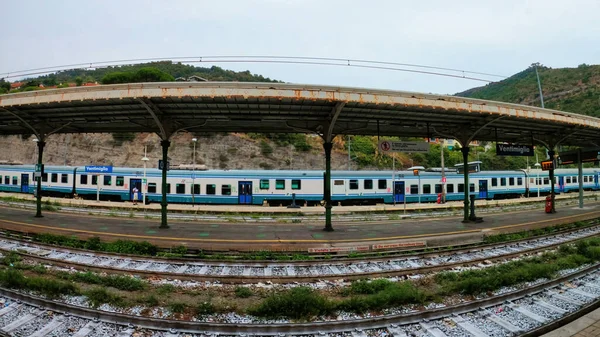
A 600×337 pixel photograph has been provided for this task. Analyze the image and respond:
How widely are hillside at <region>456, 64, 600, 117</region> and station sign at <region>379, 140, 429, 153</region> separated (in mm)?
68118

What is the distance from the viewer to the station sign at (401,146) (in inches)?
532

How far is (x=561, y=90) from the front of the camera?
8094 centimetres

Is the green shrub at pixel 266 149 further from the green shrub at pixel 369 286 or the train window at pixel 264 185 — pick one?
the green shrub at pixel 369 286

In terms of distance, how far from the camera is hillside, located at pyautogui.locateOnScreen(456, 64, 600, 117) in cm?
7100

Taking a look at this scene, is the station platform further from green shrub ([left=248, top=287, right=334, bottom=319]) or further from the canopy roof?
the canopy roof

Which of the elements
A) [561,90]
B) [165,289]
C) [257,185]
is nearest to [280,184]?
[257,185]

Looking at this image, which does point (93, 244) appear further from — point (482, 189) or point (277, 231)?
point (482, 189)

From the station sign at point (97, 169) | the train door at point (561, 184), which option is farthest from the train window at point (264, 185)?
the train door at point (561, 184)

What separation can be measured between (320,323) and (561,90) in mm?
103161

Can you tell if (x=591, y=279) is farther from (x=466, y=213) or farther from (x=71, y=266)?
(x=71, y=266)

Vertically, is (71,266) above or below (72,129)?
below

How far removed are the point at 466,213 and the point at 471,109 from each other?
6443mm

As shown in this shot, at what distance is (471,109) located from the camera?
12.5 metres

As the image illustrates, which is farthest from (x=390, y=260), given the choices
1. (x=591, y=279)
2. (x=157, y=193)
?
(x=157, y=193)
